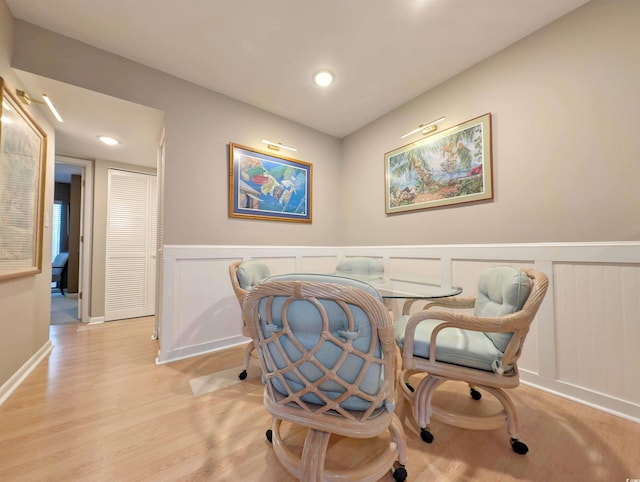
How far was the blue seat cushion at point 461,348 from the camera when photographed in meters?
1.22

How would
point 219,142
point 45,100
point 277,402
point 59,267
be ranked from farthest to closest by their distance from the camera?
point 59,267, point 219,142, point 45,100, point 277,402

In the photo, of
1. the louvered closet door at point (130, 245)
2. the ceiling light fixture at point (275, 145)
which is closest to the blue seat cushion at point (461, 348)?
the ceiling light fixture at point (275, 145)

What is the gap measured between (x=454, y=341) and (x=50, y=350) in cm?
362

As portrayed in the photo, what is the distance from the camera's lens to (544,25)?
6.03 feet

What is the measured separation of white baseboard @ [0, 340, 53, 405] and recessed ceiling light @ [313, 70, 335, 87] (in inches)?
133

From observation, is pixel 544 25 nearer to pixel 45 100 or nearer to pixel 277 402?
pixel 277 402

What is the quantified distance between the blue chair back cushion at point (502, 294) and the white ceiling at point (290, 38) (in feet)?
6.03

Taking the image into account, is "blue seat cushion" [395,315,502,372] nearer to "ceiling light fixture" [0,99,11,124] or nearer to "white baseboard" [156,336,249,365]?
"white baseboard" [156,336,249,365]

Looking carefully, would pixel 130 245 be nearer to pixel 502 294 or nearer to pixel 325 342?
pixel 325 342

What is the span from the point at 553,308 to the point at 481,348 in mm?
1007

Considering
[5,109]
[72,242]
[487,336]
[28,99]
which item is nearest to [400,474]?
[487,336]

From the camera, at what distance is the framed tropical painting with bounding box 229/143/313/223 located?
2.70 metres

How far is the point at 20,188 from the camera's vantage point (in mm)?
1915

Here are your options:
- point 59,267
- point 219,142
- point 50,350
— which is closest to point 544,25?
point 219,142
